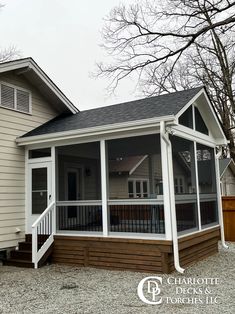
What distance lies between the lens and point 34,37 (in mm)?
22750

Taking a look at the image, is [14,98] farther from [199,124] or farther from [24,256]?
[199,124]

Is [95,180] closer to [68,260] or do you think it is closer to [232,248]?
[68,260]

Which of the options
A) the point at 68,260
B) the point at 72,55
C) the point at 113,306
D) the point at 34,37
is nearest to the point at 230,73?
the point at 72,55

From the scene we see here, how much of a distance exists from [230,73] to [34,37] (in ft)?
43.4

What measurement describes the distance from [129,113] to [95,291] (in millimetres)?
4132

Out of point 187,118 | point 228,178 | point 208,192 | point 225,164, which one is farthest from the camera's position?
point 228,178

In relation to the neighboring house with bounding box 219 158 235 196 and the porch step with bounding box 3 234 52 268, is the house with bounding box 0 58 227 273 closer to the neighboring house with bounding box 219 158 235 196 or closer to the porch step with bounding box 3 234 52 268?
the porch step with bounding box 3 234 52 268

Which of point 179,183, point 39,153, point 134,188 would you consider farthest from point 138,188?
point 39,153

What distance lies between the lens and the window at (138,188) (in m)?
14.9

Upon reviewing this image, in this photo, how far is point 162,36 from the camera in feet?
54.1

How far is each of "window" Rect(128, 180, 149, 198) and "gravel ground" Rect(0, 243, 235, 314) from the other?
7.43 m

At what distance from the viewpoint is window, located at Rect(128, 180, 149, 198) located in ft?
48.9

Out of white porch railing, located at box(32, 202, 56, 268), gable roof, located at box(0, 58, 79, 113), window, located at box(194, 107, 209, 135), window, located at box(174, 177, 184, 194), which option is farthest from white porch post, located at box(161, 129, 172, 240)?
window, located at box(174, 177, 184, 194)

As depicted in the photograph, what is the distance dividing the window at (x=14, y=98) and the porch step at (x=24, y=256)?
11.1 ft
